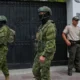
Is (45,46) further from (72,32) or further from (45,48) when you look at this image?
(72,32)

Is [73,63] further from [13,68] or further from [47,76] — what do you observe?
[47,76]

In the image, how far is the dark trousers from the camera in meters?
8.99

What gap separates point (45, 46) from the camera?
5980 millimetres

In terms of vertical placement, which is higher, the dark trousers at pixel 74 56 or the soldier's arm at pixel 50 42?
the soldier's arm at pixel 50 42

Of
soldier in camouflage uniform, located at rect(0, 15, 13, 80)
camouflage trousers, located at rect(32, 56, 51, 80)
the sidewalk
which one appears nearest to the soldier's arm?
camouflage trousers, located at rect(32, 56, 51, 80)

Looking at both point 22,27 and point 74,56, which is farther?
point 22,27

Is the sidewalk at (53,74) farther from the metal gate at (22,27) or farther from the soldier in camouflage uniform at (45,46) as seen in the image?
the soldier in camouflage uniform at (45,46)

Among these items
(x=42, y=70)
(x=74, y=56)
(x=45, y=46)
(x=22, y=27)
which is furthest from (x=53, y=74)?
(x=45, y=46)

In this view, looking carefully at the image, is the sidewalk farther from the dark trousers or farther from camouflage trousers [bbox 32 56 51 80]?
camouflage trousers [bbox 32 56 51 80]

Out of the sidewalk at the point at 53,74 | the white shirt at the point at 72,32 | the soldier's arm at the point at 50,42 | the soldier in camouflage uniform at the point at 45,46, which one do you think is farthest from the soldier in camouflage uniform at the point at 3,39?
the white shirt at the point at 72,32

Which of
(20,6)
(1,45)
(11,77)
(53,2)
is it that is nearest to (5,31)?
(1,45)

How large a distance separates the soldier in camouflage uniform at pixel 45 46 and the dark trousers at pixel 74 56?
2.89 metres

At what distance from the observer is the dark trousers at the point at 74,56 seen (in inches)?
354

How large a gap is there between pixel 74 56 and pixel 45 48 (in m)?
3.40
